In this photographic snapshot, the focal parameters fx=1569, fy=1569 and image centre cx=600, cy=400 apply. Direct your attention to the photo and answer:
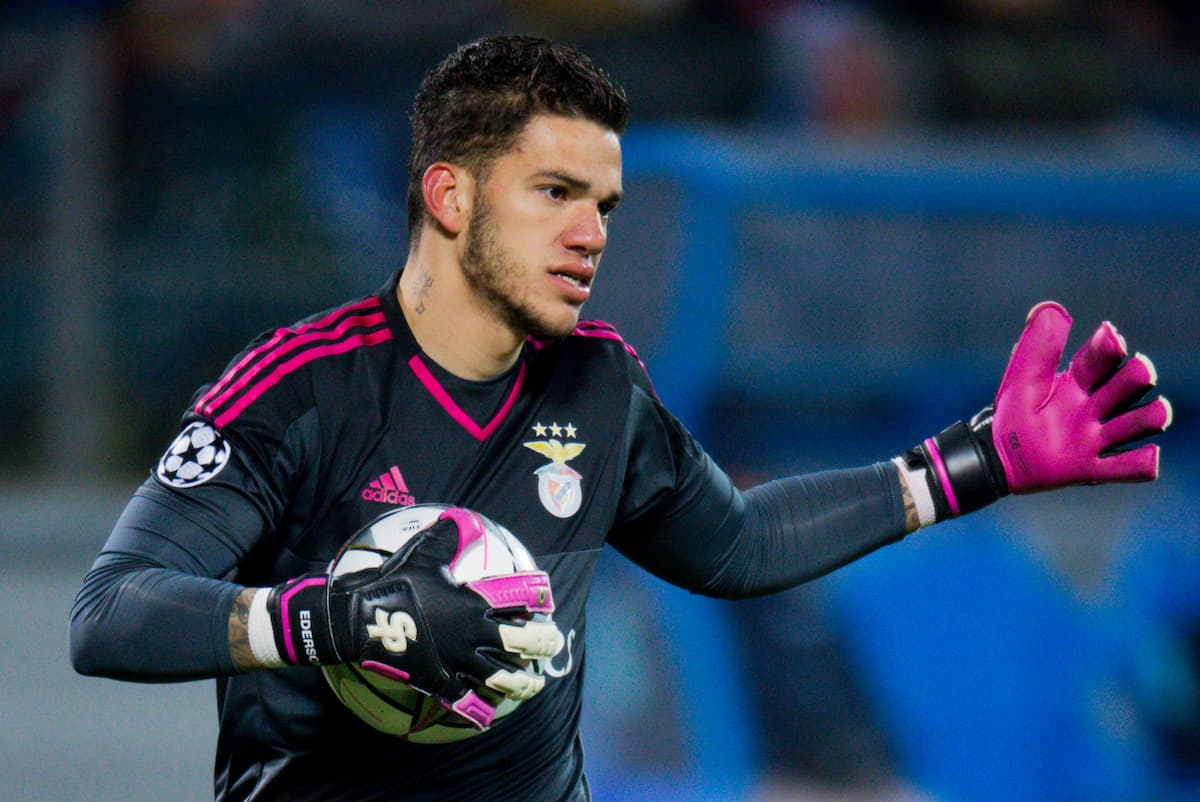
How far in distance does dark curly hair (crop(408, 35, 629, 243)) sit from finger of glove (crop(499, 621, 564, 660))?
2.64ft

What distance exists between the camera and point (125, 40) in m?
8.12

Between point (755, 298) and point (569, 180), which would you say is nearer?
point (569, 180)

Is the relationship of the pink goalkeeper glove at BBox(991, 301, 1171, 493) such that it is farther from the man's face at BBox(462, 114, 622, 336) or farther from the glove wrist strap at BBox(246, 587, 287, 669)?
the glove wrist strap at BBox(246, 587, 287, 669)

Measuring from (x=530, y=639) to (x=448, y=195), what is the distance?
2.74 ft

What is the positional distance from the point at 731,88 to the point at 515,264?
19.7ft

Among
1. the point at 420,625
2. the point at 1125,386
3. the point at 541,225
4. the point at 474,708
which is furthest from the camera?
the point at 1125,386

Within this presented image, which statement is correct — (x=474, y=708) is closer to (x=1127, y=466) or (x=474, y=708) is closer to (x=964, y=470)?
(x=964, y=470)

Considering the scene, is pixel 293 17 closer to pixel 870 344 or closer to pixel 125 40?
pixel 125 40

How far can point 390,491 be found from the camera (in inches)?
93.3

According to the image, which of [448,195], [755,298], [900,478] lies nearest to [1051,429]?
[900,478]

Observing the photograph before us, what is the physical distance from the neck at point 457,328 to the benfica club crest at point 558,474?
137mm

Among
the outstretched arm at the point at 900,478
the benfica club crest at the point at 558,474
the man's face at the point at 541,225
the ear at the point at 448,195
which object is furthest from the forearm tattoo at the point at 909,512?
the ear at the point at 448,195

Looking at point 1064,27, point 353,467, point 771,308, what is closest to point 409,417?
point 353,467

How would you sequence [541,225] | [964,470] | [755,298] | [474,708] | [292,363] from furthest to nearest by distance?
1. [755,298]
2. [964,470]
3. [541,225]
4. [292,363]
5. [474,708]
